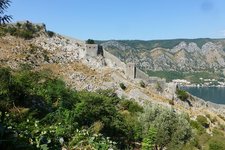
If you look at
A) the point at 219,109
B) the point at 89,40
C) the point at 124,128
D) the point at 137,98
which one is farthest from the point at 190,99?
the point at 124,128

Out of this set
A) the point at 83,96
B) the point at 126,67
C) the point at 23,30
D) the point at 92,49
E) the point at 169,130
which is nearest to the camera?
the point at 169,130

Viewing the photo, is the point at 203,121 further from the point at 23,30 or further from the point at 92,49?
the point at 23,30

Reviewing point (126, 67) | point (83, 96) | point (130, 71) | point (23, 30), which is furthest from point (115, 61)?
point (83, 96)

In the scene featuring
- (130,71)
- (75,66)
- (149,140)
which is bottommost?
(149,140)

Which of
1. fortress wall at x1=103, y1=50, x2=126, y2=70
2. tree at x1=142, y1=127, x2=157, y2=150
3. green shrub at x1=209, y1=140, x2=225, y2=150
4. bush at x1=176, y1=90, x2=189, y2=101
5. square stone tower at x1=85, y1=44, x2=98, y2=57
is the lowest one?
green shrub at x1=209, y1=140, x2=225, y2=150

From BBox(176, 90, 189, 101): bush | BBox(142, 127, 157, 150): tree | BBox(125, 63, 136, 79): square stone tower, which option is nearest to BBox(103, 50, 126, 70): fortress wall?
BBox(125, 63, 136, 79): square stone tower

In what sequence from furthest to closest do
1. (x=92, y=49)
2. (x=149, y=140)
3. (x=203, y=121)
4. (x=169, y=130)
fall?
(x=92, y=49) < (x=203, y=121) < (x=169, y=130) < (x=149, y=140)

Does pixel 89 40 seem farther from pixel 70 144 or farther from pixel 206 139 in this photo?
pixel 70 144

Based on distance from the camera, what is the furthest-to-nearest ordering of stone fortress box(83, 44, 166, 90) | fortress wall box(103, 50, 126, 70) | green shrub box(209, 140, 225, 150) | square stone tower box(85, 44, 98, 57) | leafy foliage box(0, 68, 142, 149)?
fortress wall box(103, 50, 126, 70), square stone tower box(85, 44, 98, 57), stone fortress box(83, 44, 166, 90), green shrub box(209, 140, 225, 150), leafy foliage box(0, 68, 142, 149)

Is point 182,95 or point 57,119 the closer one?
point 57,119

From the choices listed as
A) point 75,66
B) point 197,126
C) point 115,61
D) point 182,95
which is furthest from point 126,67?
point 197,126

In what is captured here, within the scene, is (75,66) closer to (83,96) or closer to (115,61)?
(115,61)

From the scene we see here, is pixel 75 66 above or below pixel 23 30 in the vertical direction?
below

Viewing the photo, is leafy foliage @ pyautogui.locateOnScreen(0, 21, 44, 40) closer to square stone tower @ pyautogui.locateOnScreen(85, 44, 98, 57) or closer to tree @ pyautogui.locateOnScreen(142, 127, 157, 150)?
square stone tower @ pyautogui.locateOnScreen(85, 44, 98, 57)
